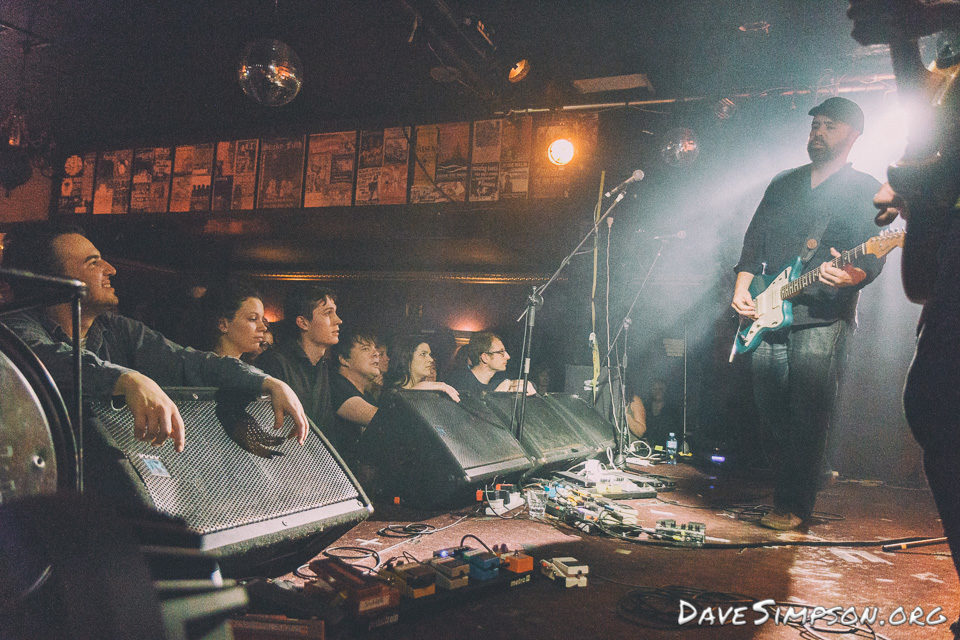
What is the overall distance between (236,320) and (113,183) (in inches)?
273

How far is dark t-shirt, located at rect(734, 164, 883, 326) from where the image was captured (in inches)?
104

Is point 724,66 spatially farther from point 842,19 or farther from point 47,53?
point 47,53

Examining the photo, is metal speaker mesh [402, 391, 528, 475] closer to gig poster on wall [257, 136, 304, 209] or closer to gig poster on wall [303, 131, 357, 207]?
gig poster on wall [303, 131, 357, 207]

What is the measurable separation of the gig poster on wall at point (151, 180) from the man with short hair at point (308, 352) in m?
5.51

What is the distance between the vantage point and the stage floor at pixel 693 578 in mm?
1511

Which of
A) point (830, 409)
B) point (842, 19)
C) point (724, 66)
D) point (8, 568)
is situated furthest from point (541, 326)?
point (8, 568)

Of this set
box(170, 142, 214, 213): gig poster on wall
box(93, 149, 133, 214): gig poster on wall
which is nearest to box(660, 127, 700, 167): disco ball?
box(170, 142, 214, 213): gig poster on wall

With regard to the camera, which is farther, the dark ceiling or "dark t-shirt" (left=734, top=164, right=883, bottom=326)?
the dark ceiling

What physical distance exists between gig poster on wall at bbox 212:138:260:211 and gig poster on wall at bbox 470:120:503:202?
293 centimetres

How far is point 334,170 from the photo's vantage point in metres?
7.02

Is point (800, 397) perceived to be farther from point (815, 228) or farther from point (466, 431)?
point (466, 431)

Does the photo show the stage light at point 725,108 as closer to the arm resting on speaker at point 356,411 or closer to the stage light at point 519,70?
the stage light at point 519,70

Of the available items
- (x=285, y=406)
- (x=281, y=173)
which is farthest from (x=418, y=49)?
(x=285, y=406)

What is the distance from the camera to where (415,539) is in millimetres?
2268
